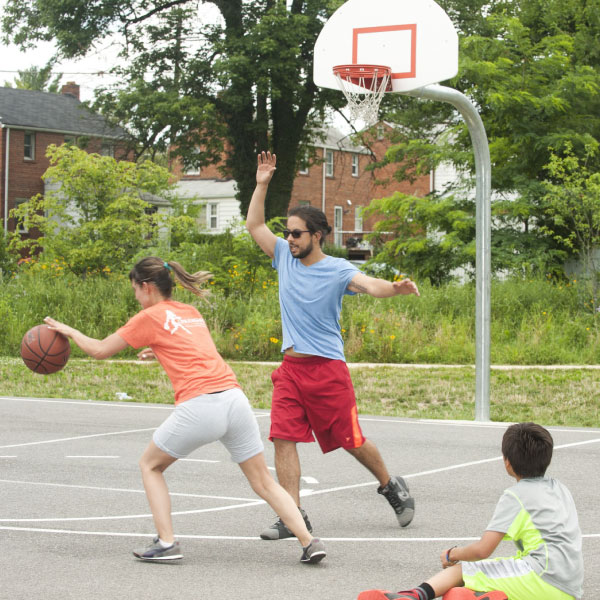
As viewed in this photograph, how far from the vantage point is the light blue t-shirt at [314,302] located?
22.0 feet

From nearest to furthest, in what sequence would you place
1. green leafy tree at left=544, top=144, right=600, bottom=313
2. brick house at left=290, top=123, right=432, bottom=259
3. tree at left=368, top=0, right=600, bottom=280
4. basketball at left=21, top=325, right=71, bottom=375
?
basketball at left=21, top=325, right=71, bottom=375 < green leafy tree at left=544, top=144, right=600, bottom=313 < tree at left=368, top=0, right=600, bottom=280 < brick house at left=290, top=123, right=432, bottom=259

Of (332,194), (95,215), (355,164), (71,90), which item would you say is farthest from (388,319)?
(71,90)

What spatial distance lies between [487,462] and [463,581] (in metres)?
5.62

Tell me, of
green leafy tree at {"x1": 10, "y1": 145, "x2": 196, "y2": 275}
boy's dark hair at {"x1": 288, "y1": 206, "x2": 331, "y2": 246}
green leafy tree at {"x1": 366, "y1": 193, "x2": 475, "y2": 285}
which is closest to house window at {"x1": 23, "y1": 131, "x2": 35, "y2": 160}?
green leafy tree at {"x1": 10, "y1": 145, "x2": 196, "y2": 275}

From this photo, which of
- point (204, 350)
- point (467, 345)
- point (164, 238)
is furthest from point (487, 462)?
point (164, 238)

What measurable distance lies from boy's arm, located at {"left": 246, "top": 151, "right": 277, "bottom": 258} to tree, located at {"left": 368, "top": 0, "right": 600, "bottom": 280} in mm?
17846

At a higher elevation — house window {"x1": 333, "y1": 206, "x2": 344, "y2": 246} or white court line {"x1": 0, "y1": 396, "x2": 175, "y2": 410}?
house window {"x1": 333, "y1": 206, "x2": 344, "y2": 246}

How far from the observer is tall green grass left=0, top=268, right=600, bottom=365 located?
19406mm

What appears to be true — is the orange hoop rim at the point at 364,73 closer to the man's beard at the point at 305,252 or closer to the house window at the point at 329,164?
the man's beard at the point at 305,252

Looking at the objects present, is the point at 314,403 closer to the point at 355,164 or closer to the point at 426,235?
the point at 426,235

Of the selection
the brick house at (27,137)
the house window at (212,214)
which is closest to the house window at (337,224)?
the house window at (212,214)

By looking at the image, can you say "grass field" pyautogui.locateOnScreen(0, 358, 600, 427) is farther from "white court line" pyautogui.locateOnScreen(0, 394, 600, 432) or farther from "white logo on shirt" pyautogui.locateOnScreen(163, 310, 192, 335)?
"white logo on shirt" pyautogui.locateOnScreen(163, 310, 192, 335)

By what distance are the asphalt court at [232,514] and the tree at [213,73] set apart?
24001 millimetres

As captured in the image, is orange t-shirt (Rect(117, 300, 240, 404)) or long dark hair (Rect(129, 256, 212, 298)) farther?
long dark hair (Rect(129, 256, 212, 298))
